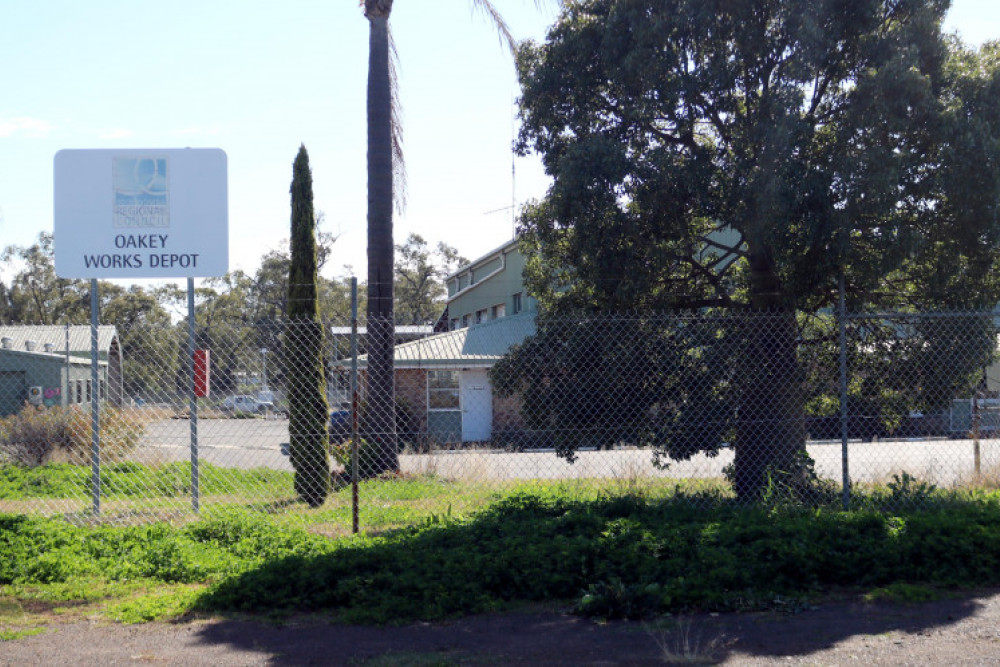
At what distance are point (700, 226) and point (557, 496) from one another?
11.5 ft

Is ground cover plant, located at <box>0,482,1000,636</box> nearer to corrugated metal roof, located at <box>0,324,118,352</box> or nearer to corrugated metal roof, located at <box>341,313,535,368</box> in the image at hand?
corrugated metal roof, located at <box>341,313,535,368</box>

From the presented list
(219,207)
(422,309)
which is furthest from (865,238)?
(422,309)

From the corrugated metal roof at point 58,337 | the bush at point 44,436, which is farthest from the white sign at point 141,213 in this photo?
the corrugated metal roof at point 58,337

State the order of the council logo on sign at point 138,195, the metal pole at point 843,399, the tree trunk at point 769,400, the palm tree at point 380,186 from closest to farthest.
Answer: the metal pole at point 843,399 → the tree trunk at point 769,400 → the council logo on sign at point 138,195 → the palm tree at point 380,186

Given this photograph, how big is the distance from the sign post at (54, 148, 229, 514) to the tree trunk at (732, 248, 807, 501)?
561cm

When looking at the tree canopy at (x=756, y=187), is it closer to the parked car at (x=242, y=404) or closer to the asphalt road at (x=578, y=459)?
the asphalt road at (x=578, y=459)

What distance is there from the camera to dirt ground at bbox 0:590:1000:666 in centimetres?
490

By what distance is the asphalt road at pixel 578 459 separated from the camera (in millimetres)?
9898

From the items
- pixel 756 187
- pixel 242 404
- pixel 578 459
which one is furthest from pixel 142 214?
pixel 756 187

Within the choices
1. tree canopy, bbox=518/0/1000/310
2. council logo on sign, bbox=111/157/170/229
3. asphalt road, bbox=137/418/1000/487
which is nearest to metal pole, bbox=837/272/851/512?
asphalt road, bbox=137/418/1000/487

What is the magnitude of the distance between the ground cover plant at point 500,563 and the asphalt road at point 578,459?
55.5 inches

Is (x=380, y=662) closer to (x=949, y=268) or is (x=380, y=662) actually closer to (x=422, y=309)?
(x=949, y=268)

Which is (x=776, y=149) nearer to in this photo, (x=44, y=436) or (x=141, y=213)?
(x=141, y=213)

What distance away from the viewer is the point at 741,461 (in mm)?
8781
